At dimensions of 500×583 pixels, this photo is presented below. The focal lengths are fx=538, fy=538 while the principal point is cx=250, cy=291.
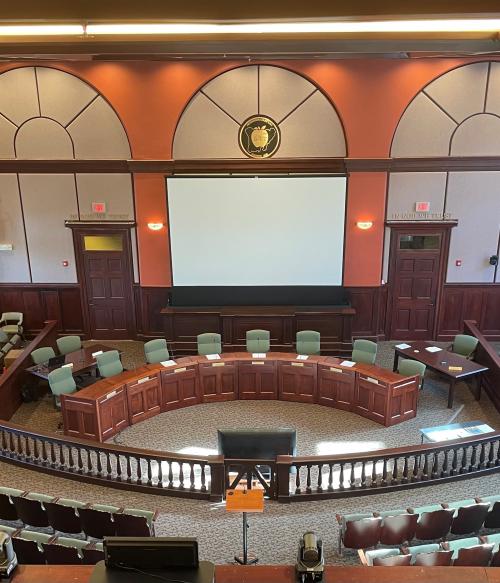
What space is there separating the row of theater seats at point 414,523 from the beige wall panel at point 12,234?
9138 millimetres

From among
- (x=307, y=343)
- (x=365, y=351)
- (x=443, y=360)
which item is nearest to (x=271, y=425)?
(x=307, y=343)

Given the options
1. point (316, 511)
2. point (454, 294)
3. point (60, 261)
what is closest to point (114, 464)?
point (316, 511)

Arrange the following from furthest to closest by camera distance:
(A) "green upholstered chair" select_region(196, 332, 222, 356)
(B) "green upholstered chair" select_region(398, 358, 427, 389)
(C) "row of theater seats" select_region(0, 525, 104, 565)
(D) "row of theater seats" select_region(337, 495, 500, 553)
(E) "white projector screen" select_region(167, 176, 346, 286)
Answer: (E) "white projector screen" select_region(167, 176, 346, 286)
(A) "green upholstered chair" select_region(196, 332, 222, 356)
(B) "green upholstered chair" select_region(398, 358, 427, 389)
(D) "row of theater seats" select_region(337, 495, 500, 553)
(C) "row of theater seats" select_region(0, 525, 104, 565)

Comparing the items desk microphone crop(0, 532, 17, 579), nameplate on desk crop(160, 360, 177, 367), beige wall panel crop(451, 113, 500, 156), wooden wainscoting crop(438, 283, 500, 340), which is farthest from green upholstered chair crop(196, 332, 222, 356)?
desk microphone crop(0, 532, 17, 579)

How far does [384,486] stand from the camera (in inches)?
263

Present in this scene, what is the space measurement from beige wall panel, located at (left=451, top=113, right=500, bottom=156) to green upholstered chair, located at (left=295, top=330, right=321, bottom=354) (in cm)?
475

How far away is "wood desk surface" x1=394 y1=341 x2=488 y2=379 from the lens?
9.06 m

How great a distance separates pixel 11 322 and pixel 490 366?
9.99 m

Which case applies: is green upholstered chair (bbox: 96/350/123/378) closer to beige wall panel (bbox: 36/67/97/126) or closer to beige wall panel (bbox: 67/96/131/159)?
beige wall panel (bbox: 67/96/131/159)

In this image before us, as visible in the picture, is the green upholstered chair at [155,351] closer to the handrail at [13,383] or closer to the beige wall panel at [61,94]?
the handrail at [13,383]

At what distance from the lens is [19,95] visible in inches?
430

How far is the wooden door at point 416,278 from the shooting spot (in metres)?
11.4

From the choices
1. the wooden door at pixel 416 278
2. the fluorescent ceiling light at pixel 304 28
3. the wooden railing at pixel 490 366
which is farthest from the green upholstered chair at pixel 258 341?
the fluorescent ceiling light at pixel 304 28

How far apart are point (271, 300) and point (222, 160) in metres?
3.10
